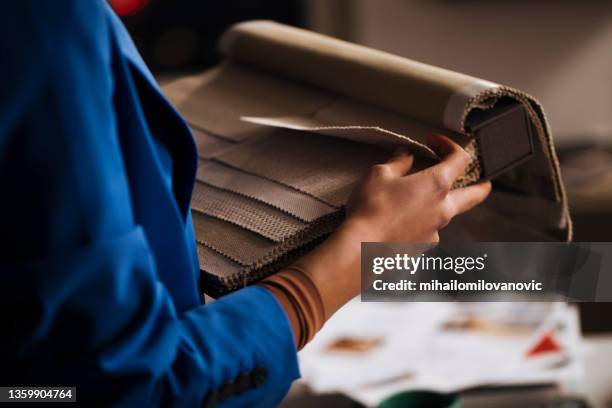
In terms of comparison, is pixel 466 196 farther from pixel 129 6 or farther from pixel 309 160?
pixel 129 6

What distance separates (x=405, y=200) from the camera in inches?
24.8

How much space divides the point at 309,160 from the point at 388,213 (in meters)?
0.14

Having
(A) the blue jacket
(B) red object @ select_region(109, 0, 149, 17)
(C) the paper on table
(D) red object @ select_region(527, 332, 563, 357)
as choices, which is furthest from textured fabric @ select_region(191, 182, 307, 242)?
(B) red object @ select_region(109, 0, 149, 17)

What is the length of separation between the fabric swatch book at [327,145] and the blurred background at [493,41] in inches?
65.0

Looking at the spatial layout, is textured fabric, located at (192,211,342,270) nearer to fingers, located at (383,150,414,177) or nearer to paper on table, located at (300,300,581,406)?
fingers, located at (383,150,414,177)

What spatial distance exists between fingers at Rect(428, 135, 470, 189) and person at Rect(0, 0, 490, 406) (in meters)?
0.11

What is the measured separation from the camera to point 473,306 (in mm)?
1382

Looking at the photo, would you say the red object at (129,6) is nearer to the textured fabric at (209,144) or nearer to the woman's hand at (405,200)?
the textured fabric at (209,144)

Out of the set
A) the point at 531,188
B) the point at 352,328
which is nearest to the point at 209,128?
the point at 531,188

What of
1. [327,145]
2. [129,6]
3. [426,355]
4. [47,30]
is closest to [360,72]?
[327,145]

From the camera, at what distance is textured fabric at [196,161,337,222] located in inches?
25.6

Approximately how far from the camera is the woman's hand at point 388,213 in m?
0.59

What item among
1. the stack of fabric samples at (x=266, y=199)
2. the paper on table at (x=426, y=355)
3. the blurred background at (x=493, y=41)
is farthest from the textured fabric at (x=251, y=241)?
the blurred background at (x=493, y=41)

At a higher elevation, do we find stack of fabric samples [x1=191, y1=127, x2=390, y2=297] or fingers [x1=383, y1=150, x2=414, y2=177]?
fingers [x1=383, y1=150, x2=414, y2=177]
